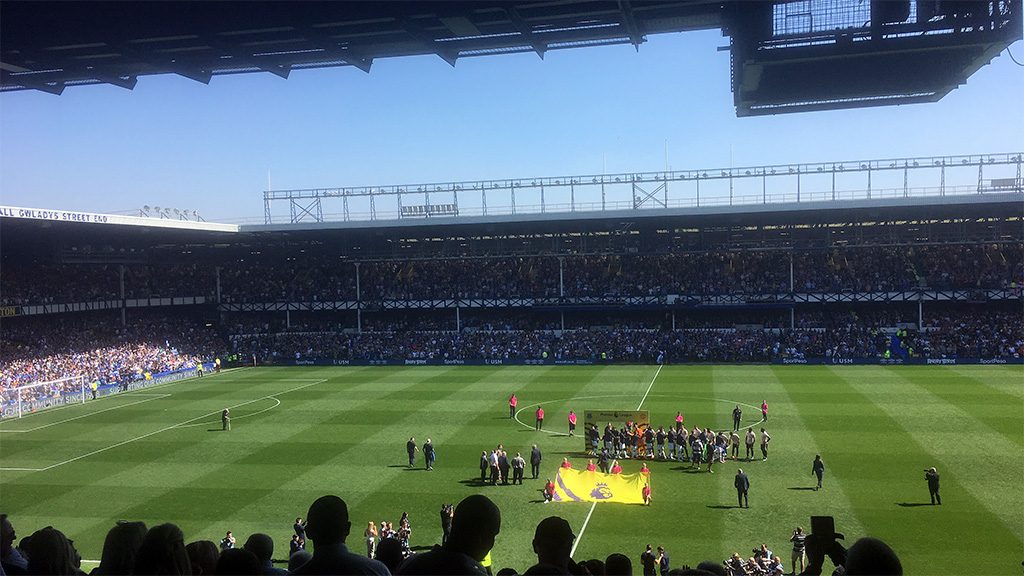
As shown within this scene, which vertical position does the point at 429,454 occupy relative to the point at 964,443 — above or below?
above

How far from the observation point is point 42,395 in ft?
128

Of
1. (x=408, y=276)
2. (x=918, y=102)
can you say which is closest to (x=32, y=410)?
(x=408, y=276)

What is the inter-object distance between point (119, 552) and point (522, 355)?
159 ft

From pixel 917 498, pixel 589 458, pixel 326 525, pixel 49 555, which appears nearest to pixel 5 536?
pixel 49 555

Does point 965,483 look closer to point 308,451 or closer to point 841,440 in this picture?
point 841,440

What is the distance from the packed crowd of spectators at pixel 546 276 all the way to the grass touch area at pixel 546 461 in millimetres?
12437

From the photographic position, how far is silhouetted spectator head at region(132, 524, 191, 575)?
3619 mm

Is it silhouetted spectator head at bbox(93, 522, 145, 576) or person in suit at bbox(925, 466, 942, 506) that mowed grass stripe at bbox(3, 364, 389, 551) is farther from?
person in suit at bbox(925, 466, 942, 506)

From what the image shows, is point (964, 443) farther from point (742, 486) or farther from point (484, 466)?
point (484, 466)

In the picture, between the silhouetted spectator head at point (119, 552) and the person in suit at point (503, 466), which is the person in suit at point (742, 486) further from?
the silhouetted spectator head at point (119, 552)

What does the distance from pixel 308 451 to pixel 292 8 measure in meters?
22.2

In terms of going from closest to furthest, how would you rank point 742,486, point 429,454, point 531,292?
point 742,486 < point 429,454 < point 531,292

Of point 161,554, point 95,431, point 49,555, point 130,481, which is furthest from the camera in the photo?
point 95,431

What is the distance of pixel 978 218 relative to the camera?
170ft
